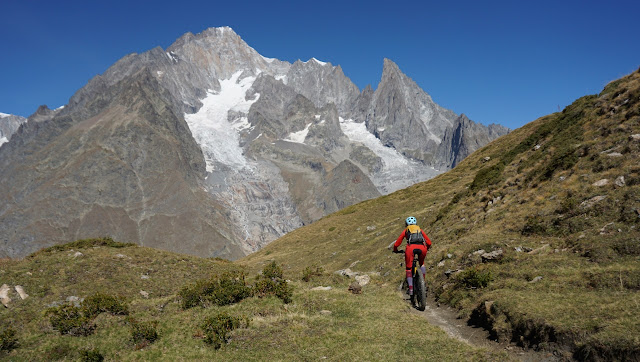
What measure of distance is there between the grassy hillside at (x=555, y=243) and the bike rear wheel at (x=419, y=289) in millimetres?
1417

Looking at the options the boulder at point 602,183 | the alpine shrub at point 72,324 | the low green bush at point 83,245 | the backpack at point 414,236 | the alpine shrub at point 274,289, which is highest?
the boulder at point 602,183

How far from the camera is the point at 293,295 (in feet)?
59.9

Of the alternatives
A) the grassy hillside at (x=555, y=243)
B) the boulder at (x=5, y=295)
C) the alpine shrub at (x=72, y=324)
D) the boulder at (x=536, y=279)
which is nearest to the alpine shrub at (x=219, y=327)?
the alpine shrub at (x=72, y=324)

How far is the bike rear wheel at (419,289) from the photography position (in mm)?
15967

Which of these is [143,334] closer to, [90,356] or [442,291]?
[90,356]

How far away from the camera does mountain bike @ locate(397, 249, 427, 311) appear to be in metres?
15.8

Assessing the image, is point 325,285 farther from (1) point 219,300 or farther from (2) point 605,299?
(2) point 605,299

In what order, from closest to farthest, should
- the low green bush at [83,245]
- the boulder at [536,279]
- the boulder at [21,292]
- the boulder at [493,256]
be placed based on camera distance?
the boulder at [536,279], the boulder at [493,256], the boulder at [21,292], the low green bush at [83,245]

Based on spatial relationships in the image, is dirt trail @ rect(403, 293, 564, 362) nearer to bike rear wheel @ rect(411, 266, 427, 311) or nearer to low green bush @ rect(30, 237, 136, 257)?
bike rear wheel @ rect(411, 266, 427, 311)

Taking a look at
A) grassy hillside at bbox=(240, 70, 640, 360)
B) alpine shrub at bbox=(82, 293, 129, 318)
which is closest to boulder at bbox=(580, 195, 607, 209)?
grassy hillside at bbox=(240, 70, 640, 360)

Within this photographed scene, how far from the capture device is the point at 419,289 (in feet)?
53.8

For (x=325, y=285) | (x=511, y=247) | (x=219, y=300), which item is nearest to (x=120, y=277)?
(x=219, y=300)

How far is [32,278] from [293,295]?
18.0m

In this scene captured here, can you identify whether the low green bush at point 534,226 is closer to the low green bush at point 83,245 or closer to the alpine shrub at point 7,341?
the alpine shrub at point 7,341
